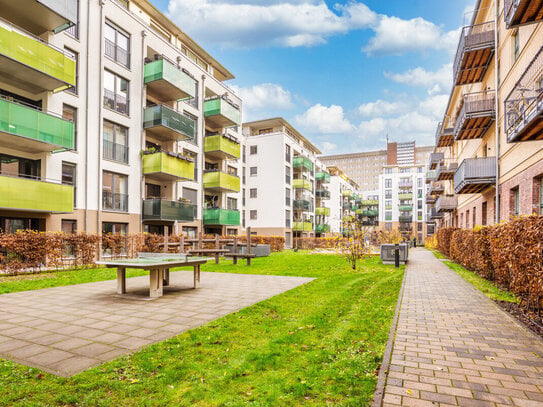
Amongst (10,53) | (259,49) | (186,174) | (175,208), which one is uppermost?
(259,49)

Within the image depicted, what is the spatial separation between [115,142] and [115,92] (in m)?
2.94

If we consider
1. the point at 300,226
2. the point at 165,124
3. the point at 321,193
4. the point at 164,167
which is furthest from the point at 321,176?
the point at 164,167

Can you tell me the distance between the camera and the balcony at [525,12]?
30.1 ft

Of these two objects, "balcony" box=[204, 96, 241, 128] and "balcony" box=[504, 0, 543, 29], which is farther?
"balcony" box=[204, 96, 241, 128]

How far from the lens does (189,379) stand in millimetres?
3432

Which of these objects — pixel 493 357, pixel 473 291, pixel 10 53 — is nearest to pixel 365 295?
pixel 473 291

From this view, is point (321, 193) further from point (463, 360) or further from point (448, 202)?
point (463, 360)

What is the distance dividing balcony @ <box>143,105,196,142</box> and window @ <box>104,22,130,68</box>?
10.2 feet

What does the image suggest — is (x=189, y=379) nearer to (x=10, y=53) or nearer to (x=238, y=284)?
(x=238, y=284)

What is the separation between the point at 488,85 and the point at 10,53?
2301 centimetres

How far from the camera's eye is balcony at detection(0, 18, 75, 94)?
13414 millimetres

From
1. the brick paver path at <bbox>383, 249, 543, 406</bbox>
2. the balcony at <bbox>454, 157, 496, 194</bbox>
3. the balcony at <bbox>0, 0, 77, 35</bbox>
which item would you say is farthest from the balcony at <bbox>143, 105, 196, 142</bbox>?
the brick paver path at <bbox>383, 249, 543, 406</bbox>

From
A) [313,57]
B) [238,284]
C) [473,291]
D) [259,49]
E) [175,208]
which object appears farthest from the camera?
[313,57]

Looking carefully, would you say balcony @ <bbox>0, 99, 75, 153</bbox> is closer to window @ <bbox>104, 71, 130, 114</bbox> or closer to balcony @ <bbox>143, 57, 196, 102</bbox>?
window @ <bbox>104, 71, 130, 114</bbox>
